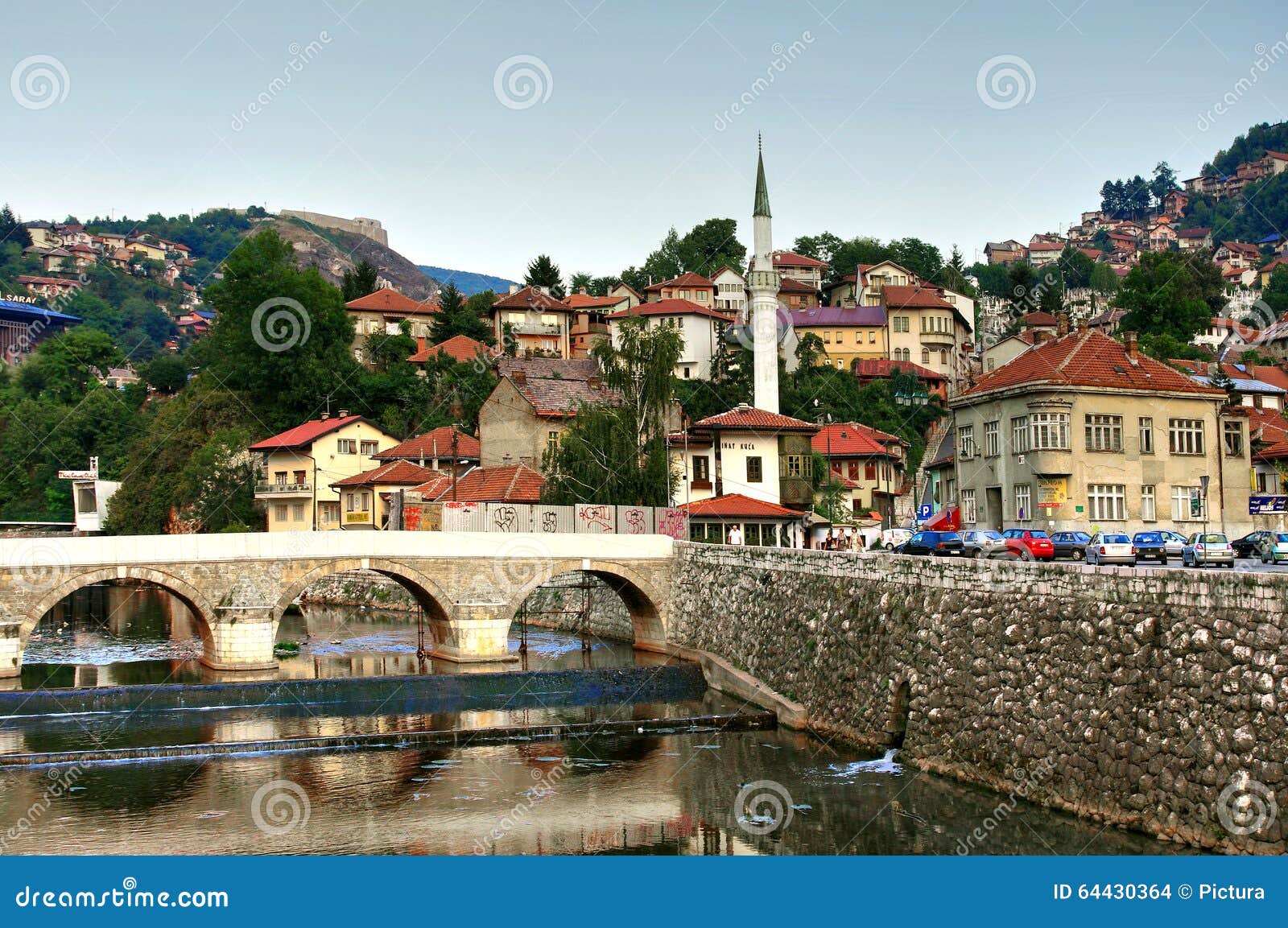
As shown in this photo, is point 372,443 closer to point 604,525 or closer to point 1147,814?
point 604,525

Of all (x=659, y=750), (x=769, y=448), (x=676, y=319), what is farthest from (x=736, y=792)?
(x=676, y=319)

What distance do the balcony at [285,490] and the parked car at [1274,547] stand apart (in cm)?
4662

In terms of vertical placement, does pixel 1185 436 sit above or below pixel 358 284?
below

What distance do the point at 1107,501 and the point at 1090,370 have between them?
4.05 metres

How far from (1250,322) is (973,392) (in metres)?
95.2

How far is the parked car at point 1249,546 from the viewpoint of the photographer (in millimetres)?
34559

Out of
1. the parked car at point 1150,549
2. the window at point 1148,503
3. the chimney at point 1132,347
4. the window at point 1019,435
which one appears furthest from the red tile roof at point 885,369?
the parked car at point 1150,549

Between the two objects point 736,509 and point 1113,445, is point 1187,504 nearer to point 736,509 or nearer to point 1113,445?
point 1113,445

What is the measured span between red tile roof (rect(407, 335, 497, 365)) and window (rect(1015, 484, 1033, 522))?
4818 centimetres

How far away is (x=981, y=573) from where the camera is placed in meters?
22.5

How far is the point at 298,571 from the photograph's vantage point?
1362 inches

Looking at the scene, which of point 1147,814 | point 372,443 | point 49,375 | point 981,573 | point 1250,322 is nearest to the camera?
point 1147,814

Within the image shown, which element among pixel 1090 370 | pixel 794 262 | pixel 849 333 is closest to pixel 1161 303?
pixel 849 333

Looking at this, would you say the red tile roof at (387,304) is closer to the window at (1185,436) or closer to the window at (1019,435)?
the window at (1019,435)
